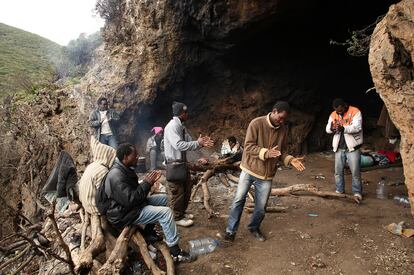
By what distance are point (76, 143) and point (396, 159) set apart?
9.39 m

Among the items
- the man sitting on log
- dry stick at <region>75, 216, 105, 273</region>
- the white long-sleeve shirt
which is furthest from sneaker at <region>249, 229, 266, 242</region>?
the man sitting on log

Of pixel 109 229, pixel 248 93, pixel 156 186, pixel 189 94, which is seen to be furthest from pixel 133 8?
pixel 109 229

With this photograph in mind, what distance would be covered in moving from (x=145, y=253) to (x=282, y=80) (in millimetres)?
8364

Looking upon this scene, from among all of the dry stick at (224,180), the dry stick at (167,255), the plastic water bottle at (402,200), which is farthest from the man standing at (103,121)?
the plastic water bottle at (402,200)

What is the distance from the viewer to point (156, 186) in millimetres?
6426

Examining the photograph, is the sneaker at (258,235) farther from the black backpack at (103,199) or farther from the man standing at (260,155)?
the black backpack at (103,199)

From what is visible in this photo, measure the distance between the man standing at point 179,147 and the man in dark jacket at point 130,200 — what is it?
0.92 meters

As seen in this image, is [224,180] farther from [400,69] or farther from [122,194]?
[400,69]

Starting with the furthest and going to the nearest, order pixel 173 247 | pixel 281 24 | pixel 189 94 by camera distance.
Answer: pixel 189 94
pixel 281 24
pixel 173 247

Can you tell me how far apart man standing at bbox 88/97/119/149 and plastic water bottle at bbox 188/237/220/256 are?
14.6ft

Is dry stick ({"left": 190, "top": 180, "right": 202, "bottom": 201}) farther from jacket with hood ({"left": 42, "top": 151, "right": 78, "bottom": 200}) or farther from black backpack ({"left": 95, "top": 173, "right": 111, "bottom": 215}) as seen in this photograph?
black backpack ({"left": 95, "top": 173, "right": 111, "bottom": 215})

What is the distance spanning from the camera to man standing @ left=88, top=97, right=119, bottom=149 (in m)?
8.17

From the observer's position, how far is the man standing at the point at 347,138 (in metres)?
6.25

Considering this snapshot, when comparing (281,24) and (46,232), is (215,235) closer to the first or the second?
(46,232)
